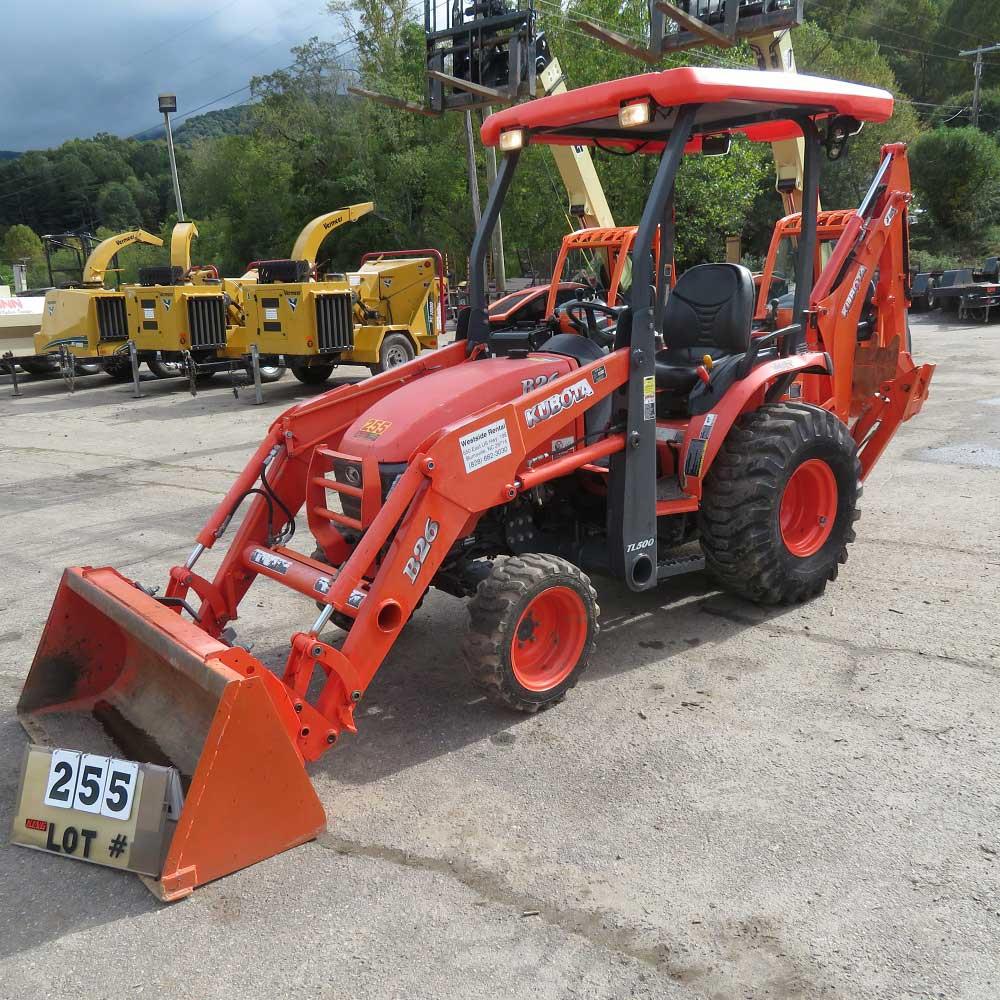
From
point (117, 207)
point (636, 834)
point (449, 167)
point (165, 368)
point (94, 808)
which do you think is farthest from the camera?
point (117, 207)

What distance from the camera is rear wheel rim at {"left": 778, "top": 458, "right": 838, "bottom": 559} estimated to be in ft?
17.1

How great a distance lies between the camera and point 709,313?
16.8ft

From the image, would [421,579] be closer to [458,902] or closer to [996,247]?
[458,902]

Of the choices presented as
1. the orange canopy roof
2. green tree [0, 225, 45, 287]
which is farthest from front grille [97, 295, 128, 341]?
green tree [0, 225, 45, 287]

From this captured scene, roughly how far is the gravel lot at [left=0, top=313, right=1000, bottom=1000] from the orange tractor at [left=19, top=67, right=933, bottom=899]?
25 centimetres

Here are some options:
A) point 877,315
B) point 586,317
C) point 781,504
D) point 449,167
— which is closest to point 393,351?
point 877,315

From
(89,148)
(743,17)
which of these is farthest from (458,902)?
(89,148)

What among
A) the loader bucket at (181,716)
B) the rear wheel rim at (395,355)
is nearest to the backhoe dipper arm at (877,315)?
the loader bucket at (181,716)

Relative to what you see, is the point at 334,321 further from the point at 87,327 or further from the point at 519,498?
the point at 519,498

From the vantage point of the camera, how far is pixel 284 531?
15.1 ft

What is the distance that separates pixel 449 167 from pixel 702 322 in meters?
32.8

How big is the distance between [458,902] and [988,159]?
37919 mm

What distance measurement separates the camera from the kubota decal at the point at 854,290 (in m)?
5.48

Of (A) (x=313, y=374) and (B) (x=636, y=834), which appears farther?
(A) (x=313, y=374)
